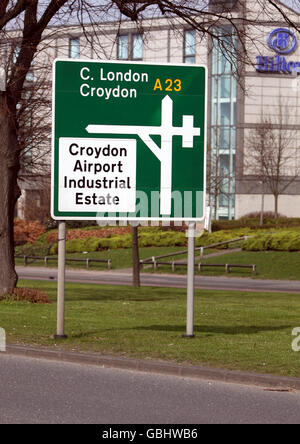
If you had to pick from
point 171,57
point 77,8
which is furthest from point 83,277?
point 171,57

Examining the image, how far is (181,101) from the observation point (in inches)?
484

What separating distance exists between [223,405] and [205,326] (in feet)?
20.0

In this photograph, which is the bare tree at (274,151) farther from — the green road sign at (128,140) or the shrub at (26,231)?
the green road sign at (128,140)

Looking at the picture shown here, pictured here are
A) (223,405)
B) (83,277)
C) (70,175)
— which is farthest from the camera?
(83,277)

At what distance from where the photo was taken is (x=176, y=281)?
33.6m

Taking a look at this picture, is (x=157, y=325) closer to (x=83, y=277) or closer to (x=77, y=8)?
(x=77, y=8)

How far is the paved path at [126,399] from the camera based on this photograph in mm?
7664

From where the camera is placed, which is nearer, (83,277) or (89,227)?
(83,277)

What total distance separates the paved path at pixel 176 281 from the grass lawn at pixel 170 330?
10351mm
